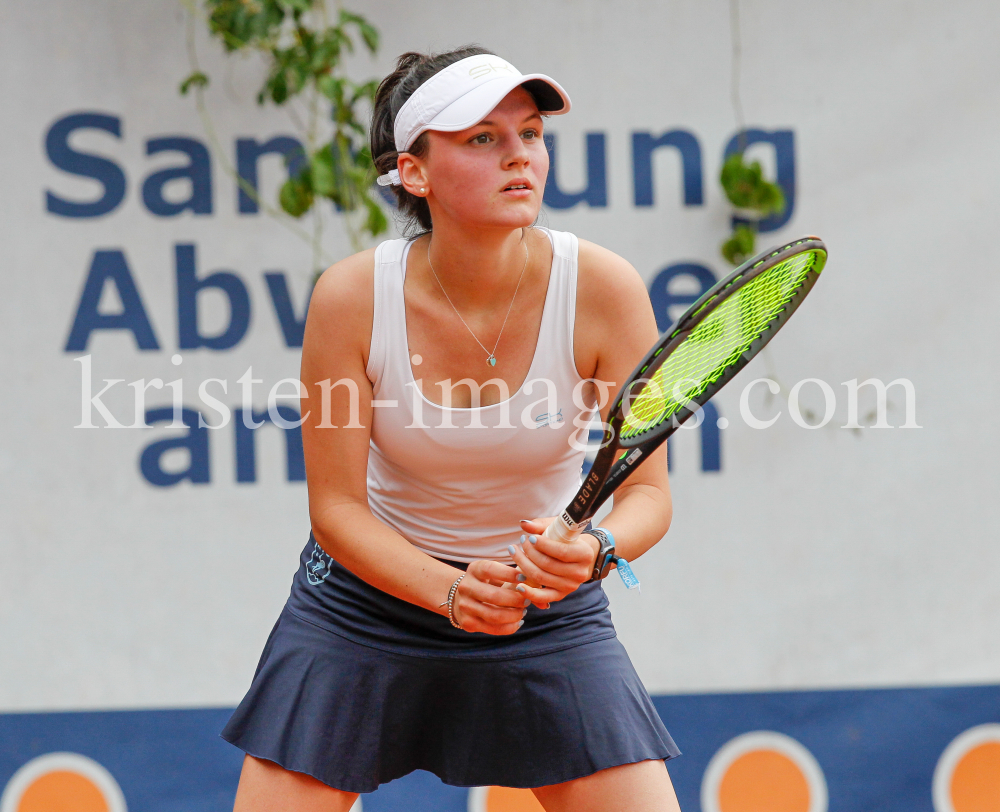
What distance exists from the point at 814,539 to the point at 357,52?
1846 millimetres

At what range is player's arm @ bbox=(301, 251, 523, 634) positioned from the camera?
66.1 inches

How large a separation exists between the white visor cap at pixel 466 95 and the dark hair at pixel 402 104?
0.12 ft

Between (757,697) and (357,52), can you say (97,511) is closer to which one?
(357,52)

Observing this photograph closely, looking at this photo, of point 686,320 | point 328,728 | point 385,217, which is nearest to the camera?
point 686,320

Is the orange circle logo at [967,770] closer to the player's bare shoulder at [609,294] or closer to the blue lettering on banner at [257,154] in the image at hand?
the player's bare shoulder at [609,294]

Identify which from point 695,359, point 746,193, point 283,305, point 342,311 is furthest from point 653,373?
point 283,305

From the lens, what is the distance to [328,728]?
1736 millimetres

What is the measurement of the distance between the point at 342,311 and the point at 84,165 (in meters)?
1.52

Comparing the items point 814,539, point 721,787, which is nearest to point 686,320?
point 814,539

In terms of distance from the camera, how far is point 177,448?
289 cm

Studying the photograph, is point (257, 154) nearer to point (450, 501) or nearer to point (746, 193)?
point (746, 193)

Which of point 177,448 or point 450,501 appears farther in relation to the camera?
point 177,448

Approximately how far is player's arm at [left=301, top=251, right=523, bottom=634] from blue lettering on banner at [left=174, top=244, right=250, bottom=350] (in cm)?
117

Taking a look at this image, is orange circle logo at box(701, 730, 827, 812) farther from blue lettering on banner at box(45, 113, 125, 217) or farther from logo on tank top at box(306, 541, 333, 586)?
blue lettering on banner at box(45, 113, 125, 217)
